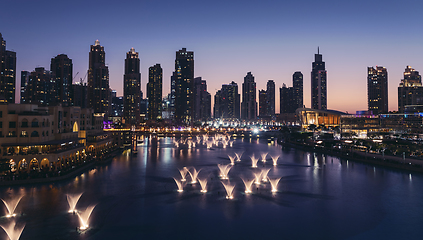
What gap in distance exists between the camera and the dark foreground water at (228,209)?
87.7ft

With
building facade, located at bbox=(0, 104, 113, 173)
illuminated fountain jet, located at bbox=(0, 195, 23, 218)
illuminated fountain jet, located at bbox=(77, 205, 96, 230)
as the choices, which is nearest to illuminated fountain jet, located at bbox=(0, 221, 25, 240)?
illuminated fountain jet, located at bbox=(0, 195, 23, 218)

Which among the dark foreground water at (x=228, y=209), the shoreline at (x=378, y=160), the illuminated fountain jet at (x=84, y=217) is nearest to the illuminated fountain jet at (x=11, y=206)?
the dark foreground water at (x=228, y=209)

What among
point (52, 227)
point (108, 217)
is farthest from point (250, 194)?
point (52, 227)

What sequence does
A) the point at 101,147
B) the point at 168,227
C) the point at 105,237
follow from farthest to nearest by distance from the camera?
the point at 101,147, the point at 168,227, the point at 105,237

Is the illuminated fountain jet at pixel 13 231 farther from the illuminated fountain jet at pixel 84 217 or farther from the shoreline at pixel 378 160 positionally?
the shoreline at pixel 378 160

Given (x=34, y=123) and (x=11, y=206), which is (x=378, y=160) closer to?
(x=11, y=206)

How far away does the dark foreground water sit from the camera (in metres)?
26.7

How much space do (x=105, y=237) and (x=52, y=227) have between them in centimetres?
587

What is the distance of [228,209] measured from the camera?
33000 mm

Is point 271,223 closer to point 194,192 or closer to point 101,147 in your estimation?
point 194,192

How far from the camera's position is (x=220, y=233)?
26.6m

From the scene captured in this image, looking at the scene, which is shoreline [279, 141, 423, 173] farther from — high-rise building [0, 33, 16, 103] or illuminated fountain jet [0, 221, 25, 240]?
high-rise building [0, 33, 16, 103]

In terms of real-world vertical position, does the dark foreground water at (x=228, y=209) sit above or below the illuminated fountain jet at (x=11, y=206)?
below

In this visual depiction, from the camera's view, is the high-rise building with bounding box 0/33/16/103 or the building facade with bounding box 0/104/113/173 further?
the high-rise building with bounding box 0/33/16/103
